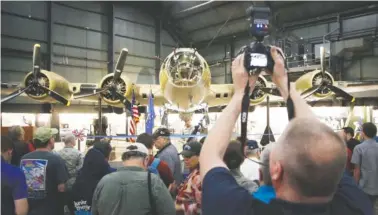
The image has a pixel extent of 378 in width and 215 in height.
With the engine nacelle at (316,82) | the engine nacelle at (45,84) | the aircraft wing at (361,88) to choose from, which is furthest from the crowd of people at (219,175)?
the aircraft wing at (361,88)

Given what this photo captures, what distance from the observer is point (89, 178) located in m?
4.03

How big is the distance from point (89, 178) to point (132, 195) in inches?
47.8

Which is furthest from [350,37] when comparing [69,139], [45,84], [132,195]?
[132,195]

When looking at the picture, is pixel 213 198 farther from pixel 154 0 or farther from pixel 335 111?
pixel 154 0

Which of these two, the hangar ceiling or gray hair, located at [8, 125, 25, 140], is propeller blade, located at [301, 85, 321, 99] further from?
gray hair, located at [8, 125, 25, 140]

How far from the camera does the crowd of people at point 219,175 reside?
129 centimetres

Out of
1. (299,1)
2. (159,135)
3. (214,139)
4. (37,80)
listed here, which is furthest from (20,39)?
(214,139)

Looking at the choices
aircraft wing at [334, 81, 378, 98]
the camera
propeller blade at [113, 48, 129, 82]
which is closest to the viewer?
the camera

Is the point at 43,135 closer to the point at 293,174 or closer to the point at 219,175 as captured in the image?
the point at 219,175

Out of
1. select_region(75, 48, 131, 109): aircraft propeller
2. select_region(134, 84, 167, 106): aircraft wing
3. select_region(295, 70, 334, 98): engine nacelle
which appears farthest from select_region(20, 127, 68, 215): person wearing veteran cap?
select_region(295, 70, 334, 98): engine nacelle

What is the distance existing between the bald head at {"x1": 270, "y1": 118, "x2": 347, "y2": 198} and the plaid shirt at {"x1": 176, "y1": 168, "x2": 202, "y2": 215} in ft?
6.49

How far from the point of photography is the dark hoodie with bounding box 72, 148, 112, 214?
4012 mm

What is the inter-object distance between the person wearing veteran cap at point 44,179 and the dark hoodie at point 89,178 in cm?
29

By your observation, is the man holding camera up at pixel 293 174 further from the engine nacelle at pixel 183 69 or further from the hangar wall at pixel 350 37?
the hangar wall at pixel 350 37
